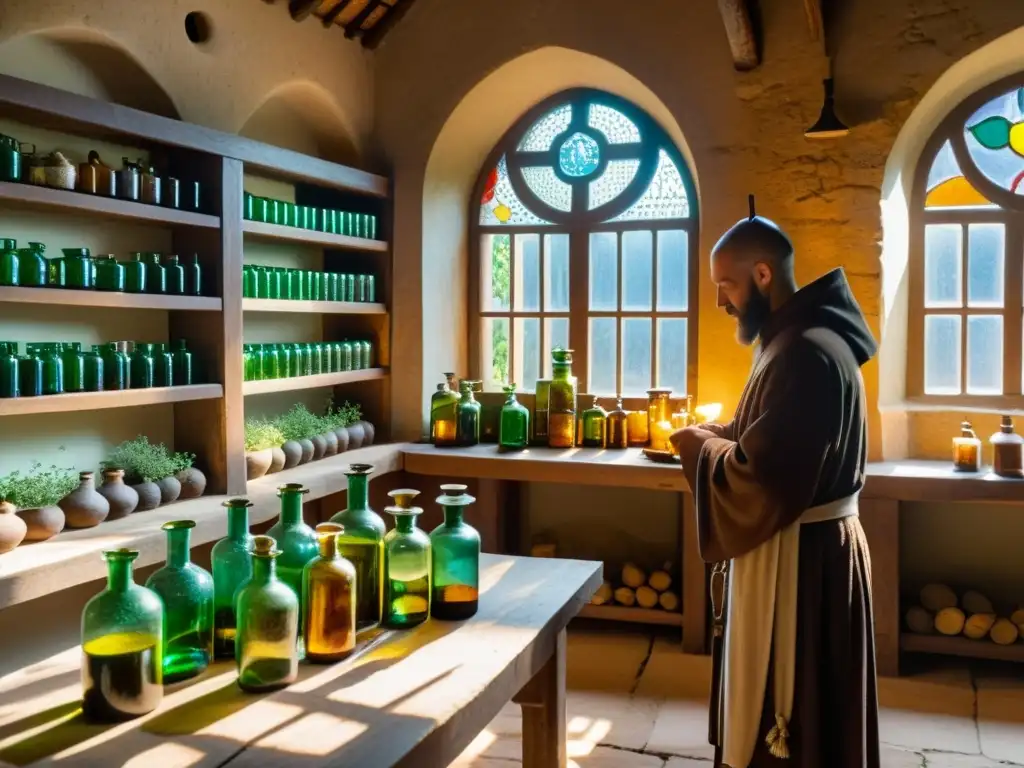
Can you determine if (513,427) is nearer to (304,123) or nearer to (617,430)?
(617,430)

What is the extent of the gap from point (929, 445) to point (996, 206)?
1123 millimetres

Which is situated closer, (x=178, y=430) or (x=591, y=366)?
(x=178, y=430)

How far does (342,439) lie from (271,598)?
282cm

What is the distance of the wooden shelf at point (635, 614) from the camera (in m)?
4.34

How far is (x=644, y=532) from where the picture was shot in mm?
4754

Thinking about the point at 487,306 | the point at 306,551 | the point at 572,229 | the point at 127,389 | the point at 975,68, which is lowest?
the point at 306,551

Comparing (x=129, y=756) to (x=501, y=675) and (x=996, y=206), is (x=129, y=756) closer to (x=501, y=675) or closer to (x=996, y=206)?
(x=501, y=675)

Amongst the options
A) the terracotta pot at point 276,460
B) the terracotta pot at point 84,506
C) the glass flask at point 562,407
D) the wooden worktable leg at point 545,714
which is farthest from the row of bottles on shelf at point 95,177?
the wooden worktable leg at point 545,714

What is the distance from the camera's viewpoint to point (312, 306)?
4184mm

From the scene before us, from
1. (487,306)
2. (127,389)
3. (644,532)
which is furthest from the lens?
(487,306)

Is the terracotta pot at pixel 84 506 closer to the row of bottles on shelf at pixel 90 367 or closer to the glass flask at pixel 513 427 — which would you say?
the row of bottles on shelf at pixel 90 367

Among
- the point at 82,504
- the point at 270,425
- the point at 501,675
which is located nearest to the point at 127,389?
the point at 82,504

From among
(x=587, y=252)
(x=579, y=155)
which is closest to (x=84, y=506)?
(x=587, y=252)

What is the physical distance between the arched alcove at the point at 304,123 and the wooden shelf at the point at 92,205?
2.58 feet
